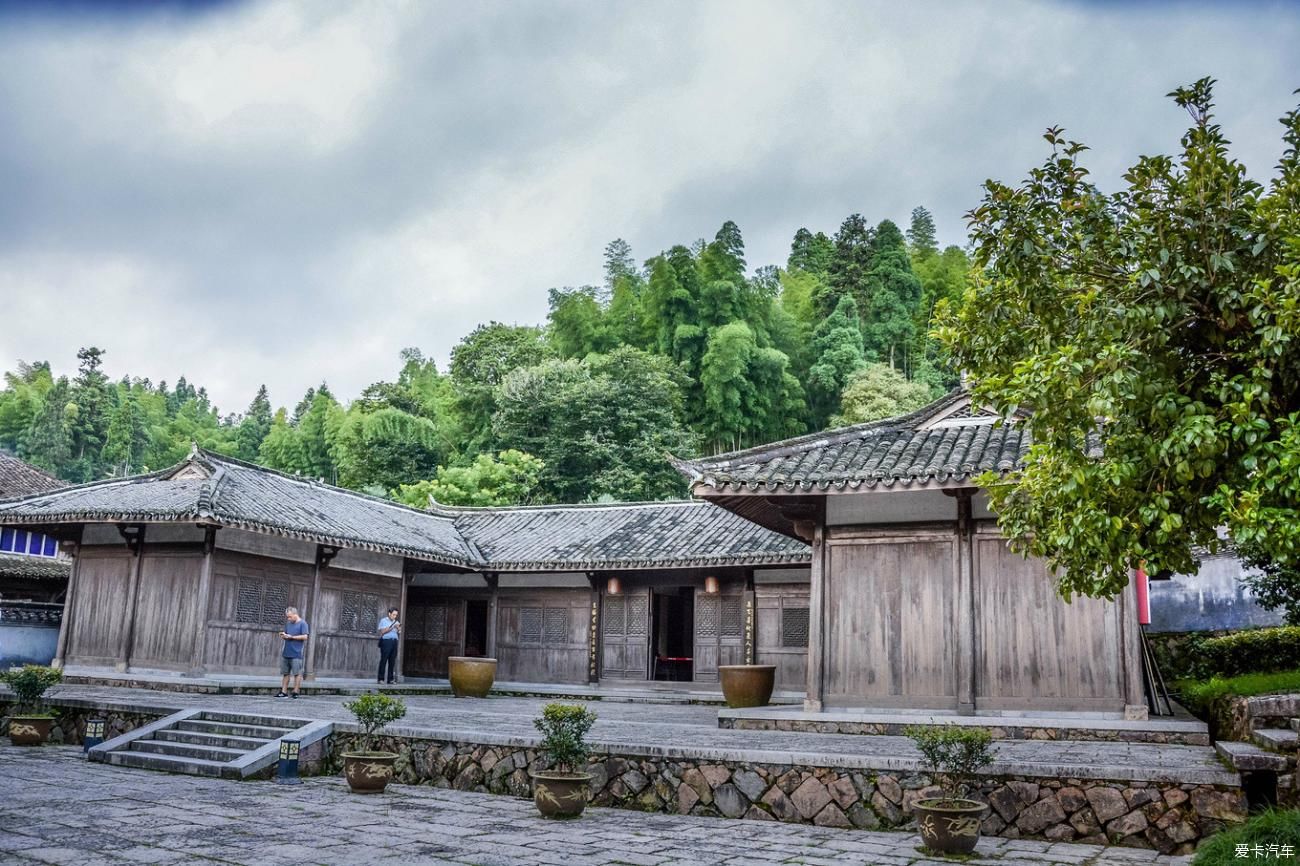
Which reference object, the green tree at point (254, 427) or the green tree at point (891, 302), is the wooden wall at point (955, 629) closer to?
the green tree at point (891, 302)

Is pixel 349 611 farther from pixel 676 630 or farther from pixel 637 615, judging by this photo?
pixel 676 630

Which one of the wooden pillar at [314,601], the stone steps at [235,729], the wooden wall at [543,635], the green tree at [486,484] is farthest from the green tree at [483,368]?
the stone steps at [235,729]

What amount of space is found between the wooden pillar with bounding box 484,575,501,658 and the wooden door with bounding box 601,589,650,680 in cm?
258

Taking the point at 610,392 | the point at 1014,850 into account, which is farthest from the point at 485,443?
the point at 1014,850

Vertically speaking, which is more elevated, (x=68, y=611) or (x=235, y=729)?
(x=68, y=611)

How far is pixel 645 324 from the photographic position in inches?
1615

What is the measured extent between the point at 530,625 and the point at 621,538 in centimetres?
271

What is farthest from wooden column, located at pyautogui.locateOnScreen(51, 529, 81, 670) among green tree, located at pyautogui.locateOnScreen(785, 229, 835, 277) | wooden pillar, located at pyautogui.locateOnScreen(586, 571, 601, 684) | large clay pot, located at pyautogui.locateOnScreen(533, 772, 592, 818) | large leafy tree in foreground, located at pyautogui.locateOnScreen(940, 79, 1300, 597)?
green tree, located at pyautogui.locateOnScreen(785, 229, 835, 277)

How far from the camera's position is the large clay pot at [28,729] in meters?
11.5

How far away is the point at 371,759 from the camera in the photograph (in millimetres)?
8898

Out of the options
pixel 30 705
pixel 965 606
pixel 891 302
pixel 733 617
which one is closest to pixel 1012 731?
pixel 965 606

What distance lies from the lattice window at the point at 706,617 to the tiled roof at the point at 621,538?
45.7 inches

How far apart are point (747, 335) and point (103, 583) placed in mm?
24350

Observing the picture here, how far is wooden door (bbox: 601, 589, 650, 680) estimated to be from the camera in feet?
65.3
